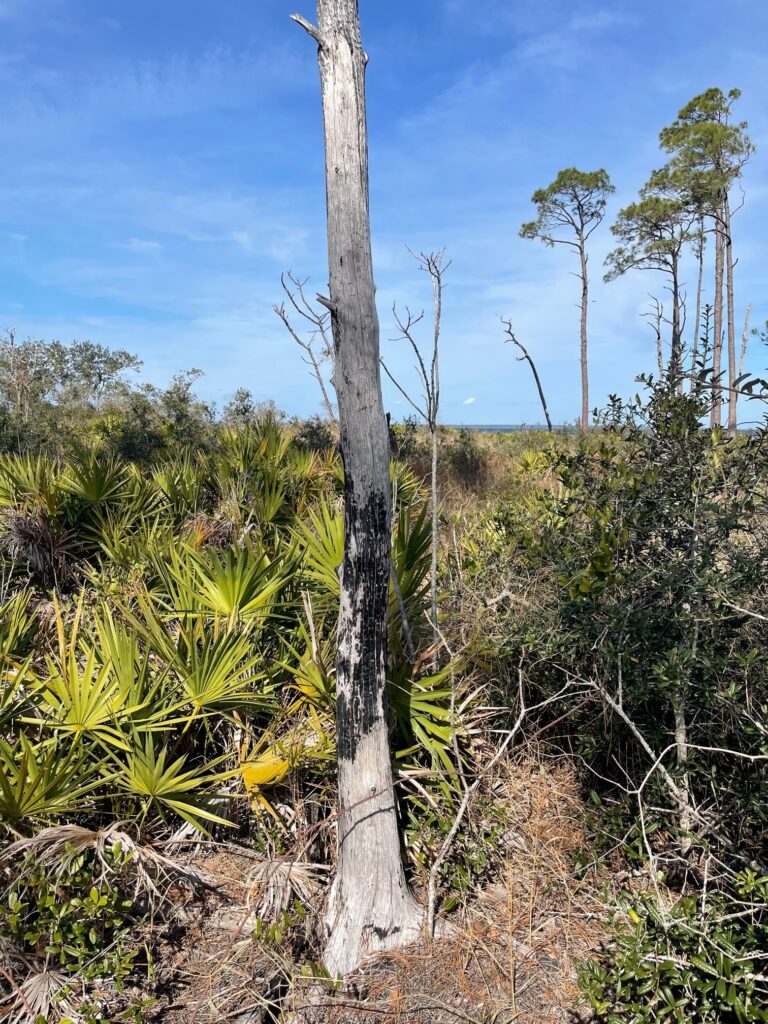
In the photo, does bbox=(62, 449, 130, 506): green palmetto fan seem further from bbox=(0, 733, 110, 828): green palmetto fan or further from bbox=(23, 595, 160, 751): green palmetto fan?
bbox=(0, 733, 110, 828): green palmetto fan

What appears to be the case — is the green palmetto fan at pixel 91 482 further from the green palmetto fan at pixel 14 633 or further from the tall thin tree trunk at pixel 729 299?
the tall thin tree trunk at pixel 729 299

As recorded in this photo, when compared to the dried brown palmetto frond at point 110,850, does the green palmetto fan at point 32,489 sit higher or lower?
higher

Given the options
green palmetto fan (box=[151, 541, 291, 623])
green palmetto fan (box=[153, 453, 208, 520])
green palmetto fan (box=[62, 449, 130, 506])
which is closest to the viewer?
green palmetto fan (box=[151, 541, 291, 623])

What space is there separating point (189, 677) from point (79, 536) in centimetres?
312

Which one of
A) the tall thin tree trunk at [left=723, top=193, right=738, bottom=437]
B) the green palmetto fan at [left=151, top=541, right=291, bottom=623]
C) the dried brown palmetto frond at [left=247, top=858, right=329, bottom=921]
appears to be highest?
the tall thin tree trunk at [left=723, top=193, right=738, bottom=437]

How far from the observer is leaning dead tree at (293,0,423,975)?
2814 mm

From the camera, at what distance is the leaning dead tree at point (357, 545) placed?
2814 mm

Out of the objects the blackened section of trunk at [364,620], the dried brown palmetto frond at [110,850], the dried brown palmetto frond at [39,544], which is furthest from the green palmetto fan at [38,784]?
the dried brown palmetto frond at [39,544]

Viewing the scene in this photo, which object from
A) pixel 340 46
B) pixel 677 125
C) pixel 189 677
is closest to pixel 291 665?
pixel 189 677

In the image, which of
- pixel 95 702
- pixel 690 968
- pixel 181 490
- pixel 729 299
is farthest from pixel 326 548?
pixel 729 299

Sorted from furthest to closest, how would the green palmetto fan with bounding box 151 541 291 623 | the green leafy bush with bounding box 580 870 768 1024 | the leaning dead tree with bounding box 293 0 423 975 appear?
the green palmetto fan with bounding box 151 541 291 623
the leaning dead tree with bounding box 293 0 423 975
the green leafy bush with bounding box 580 870 768 1024

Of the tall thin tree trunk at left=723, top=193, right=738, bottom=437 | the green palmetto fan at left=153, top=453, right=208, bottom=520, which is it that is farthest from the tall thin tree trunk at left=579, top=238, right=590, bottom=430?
the green palmetto fan at left=153, top=453, right=208, bottom=520

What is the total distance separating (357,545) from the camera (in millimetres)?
2975

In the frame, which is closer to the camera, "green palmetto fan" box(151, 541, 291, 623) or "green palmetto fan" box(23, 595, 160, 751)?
"green palmetto fan" box(23, 595, 160, 751)
